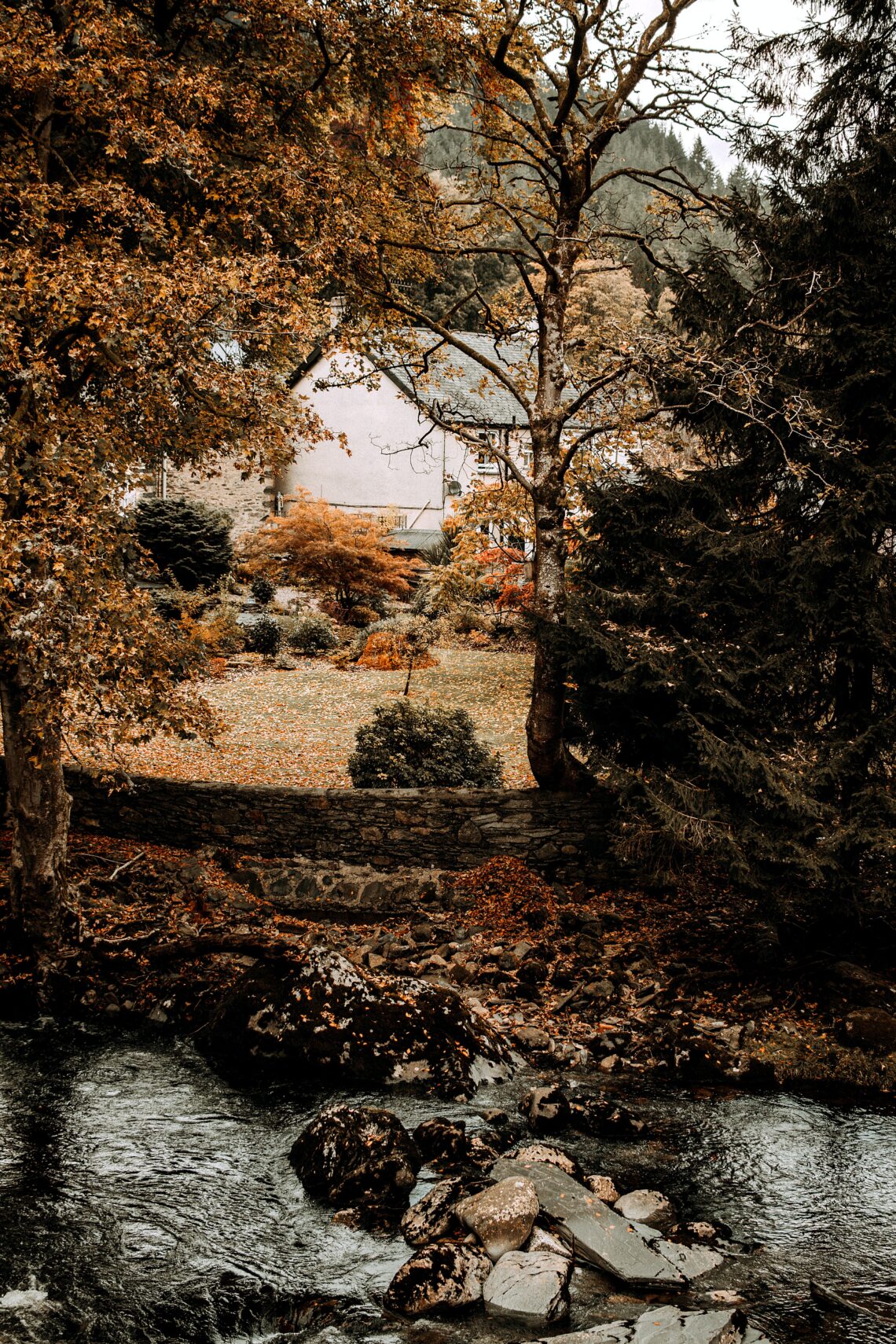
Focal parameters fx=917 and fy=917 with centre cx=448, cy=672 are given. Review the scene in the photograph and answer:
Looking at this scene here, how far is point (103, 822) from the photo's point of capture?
42.6ft

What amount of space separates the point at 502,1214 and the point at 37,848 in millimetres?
6195

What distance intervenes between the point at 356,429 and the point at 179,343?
2700 centimetres

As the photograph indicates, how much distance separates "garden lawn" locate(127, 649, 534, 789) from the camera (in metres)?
15.0

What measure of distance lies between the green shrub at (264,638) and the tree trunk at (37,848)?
13520 millimetres

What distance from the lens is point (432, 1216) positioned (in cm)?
574

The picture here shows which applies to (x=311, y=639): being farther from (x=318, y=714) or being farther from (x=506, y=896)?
(x=506, y=896)

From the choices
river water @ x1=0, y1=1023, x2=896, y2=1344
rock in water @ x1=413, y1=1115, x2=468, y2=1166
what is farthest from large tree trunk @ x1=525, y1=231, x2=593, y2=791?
rock in water @ x1=413, y1=1115, x2=468, y2=1166

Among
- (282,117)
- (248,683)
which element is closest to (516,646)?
(248,683)

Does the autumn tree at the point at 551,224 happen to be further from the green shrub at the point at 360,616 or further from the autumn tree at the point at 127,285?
the green shrub at the point at 360,616

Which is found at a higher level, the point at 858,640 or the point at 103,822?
the point at 858,640

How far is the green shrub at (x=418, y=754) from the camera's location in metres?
12.9

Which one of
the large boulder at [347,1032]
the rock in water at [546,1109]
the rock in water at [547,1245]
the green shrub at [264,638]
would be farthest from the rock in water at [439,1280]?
the green shrub at [264,638]

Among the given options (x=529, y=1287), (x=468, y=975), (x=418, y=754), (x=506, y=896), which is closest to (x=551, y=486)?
(x=418, y=754)

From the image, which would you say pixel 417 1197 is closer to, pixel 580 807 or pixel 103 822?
pixel 580 807
